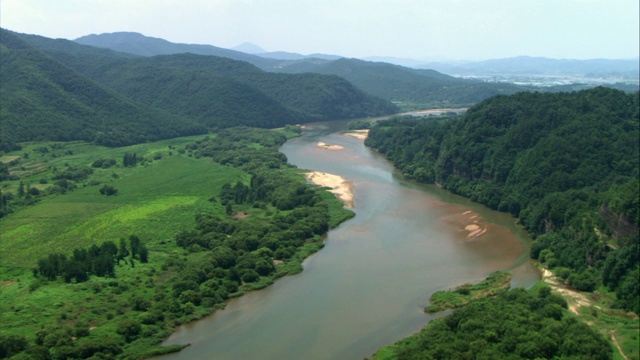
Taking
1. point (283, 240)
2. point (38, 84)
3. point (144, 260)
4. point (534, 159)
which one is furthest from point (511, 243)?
point (38, 84)

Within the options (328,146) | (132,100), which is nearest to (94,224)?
Answer: (328,146)

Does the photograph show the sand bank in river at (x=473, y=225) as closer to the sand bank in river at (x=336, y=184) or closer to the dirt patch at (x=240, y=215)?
the sand bank in river at (x=336, y=184)

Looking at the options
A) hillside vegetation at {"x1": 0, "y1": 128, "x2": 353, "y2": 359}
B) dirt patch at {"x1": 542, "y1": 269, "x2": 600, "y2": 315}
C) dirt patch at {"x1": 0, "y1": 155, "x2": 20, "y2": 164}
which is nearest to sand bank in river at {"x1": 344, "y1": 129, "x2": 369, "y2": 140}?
hillside vegetation at {"x1": 0, "y1": 128, "x2": 353, "y2": 359}

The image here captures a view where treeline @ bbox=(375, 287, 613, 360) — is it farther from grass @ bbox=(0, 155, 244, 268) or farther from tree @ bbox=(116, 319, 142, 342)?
grass @ bbox=(0, 155, 244, 268)

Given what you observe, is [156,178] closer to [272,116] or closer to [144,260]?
[144,260]

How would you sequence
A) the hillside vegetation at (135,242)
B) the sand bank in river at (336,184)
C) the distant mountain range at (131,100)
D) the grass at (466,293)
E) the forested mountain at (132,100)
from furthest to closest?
1. the forested mountain at (132,100)
2. the distant mountain range at (131,100)
3. the sand bank in river at (336,184)
4. the grass at (466,293)
5. the hillside vegetation at (135,242)

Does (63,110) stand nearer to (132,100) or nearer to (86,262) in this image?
(132,100)

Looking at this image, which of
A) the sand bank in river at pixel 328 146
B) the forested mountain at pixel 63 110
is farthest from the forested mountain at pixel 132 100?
the sand bank in river at pixel 328 146
